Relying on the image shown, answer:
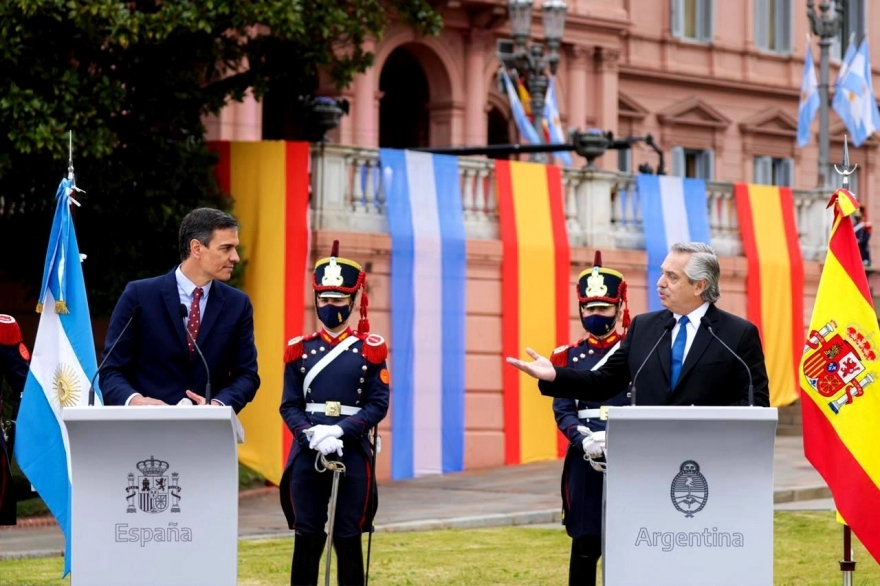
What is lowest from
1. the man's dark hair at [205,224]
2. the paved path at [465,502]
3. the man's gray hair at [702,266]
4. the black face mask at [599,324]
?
the paved path at [465,502]

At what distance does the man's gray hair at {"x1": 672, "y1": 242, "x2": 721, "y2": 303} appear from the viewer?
9180 mm

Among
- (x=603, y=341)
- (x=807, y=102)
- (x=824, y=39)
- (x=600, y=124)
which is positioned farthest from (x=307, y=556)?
(x=600, y=124)

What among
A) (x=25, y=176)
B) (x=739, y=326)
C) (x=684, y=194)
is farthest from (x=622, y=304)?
(x=684, y=194)

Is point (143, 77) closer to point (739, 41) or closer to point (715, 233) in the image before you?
point (715, 233)

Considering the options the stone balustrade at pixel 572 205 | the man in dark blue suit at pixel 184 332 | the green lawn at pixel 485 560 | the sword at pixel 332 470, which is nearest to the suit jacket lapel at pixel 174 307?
the man in dark blue suit at pixel 184 332

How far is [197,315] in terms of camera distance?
9.74 m

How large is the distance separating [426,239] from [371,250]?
2.47ft

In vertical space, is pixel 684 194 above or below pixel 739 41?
below

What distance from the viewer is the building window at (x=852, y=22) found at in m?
43.2

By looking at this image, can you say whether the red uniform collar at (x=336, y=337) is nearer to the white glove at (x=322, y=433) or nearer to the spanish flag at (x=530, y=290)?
the white glove at (x=322, y=433)

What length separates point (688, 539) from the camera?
8273mm

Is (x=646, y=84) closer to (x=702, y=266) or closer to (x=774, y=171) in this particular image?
(x=774, y=171)

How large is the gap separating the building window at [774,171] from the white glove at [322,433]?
32.1 meters

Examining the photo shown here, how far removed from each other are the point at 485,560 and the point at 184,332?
5410 millimetres
